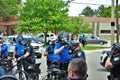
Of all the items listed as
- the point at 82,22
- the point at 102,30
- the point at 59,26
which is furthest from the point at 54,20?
the point at 102,30

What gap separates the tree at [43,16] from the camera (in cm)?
4975

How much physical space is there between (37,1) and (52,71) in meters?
39.0

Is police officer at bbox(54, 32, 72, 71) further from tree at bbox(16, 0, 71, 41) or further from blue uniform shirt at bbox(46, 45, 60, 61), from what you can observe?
tree at bbox(16, 0, 71, 41)

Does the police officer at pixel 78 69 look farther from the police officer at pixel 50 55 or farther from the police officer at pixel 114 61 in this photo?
the police officer at pixel 50 55

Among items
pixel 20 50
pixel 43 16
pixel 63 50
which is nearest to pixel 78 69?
pixel 63 50

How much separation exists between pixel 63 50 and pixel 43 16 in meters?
38.8

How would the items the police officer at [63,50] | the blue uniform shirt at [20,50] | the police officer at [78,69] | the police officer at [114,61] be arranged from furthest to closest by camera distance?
the blue uniform shirt at [20,50] → the police officer at [63,50] → the police officer at [114,61] → the police officer at [78,69]

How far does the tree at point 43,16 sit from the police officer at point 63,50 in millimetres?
37379

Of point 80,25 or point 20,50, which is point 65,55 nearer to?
point 20,50

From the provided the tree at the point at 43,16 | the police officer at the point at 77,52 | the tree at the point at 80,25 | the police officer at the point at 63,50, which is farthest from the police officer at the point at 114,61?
the tree at the point at 80,25

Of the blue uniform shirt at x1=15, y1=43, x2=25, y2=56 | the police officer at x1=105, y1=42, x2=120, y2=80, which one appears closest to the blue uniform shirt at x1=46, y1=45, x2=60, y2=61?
the blue uniform shirt at x1=15, y1=43, x2=25, y2=56

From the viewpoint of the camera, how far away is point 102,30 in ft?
303

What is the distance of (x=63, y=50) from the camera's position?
12.0 meters

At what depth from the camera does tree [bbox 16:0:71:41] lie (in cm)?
4975
